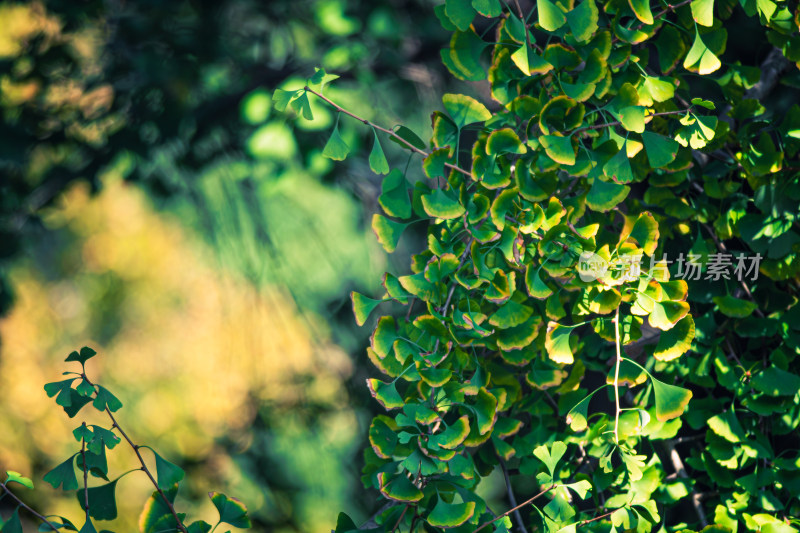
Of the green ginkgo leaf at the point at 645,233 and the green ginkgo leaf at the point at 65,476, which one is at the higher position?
the green ginkgo leaf at the point at 645,233

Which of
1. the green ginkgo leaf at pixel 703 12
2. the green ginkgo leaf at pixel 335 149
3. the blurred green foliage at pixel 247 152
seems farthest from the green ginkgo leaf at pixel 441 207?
the blurred green foliage at pixel 247 152

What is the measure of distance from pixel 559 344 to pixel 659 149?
234 mm

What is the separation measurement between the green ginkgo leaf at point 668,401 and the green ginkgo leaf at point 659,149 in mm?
234

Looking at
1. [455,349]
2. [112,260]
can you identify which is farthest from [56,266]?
[455,349]

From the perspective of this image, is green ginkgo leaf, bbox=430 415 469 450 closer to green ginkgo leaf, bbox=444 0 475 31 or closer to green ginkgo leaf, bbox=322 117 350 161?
green ginkgo leaf, bbox=322 117 350 161

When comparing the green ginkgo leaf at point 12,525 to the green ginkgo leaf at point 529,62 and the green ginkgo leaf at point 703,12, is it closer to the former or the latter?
the green ginkgo leaf at point 529,62

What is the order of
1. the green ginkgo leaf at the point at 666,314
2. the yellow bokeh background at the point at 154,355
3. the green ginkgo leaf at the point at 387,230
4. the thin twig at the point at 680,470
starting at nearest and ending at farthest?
the green ginkgo leaf at the point at 666,314
the green ginkgo leaf at the point at 387,230
the thin twig at the point at 680,470
the yellow bokeh background at the point at 154,355

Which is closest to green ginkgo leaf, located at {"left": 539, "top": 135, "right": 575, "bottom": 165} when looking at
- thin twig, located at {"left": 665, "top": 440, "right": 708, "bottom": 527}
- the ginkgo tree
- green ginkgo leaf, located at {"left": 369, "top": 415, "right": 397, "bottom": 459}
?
the ginkgo tree

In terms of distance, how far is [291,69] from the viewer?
169 centimetres

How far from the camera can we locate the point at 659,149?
693mm

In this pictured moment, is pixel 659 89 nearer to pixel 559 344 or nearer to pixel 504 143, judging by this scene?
pixel 504 143

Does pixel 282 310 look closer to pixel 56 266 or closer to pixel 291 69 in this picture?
pixel 291 69

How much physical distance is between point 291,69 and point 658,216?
114 cm

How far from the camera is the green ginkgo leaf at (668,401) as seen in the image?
0.70m
